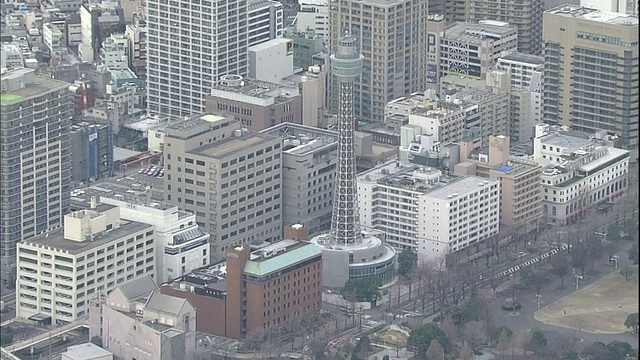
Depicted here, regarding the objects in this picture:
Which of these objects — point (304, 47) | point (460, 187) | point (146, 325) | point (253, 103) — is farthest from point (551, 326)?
point (304, 47)

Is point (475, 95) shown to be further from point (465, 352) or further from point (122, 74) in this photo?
point (465, 352)

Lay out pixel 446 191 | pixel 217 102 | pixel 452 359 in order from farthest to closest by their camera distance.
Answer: pixel 217 102, pixel 446 191, pixel 452 359

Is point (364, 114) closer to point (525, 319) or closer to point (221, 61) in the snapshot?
point (221, 61)

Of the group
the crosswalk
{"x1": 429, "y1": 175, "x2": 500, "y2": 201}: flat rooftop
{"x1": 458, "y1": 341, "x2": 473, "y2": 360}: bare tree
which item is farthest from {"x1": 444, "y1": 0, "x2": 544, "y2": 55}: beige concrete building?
{"x1": 458, "y1": 341, "x2": 473, "y2": 360}: bare tree

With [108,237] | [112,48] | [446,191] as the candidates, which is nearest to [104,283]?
[108,237]

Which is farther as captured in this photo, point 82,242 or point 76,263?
point 82,242

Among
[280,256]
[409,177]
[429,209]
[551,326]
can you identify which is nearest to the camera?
[280,256]

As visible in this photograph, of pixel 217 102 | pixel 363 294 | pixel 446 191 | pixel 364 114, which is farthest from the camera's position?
pixel 364 114

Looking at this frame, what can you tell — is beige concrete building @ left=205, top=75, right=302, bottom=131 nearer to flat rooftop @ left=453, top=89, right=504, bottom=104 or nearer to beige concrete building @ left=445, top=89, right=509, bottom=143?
beige concrete building @ left=445, top=89, right=509, bottom=143
